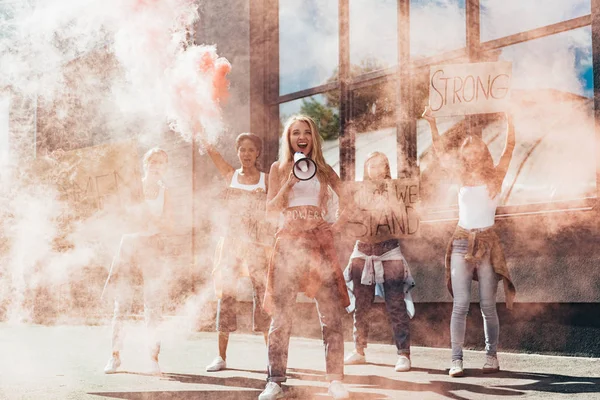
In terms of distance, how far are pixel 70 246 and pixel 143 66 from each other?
14.1 feet

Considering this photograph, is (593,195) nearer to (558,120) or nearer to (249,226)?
(558,120)

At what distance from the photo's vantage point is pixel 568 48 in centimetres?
656

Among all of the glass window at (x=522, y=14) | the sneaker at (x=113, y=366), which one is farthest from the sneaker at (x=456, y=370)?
the glass window at (x=522, y=14)

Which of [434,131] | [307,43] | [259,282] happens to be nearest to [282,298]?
[259,282]

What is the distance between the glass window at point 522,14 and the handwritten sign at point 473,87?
4.74 feet

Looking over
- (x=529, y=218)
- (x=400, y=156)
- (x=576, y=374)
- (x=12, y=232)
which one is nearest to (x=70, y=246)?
(x=12, y=232)

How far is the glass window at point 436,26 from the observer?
7383mm

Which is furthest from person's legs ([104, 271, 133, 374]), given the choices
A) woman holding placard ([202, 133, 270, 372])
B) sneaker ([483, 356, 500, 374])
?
sneaker ([483, 356, 500, 374])

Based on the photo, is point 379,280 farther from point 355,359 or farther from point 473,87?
point 473,87

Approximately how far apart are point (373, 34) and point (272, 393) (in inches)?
205

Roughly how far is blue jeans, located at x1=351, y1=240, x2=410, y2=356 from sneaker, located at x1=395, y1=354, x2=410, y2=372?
0.06 metres

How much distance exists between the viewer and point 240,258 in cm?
572

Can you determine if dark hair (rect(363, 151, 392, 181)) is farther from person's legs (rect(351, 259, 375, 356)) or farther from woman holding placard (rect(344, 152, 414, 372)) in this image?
person's legs (rect(351, 259, 375, 356))

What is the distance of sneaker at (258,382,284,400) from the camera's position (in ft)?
13.5
